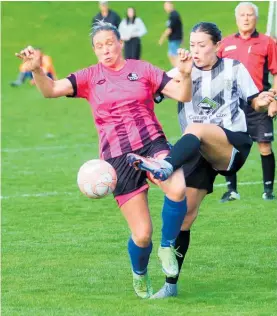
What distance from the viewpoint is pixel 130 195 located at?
27.0 ft

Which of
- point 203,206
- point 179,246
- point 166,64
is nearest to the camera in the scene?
point 179,246

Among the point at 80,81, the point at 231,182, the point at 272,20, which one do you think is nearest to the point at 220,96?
the point at 80,81

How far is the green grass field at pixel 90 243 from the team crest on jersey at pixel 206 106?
1.51 m

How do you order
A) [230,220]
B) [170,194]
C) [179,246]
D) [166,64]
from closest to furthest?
[170,194], [179,246], [230,220], [166,64]

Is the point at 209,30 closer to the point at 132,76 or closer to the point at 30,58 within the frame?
the point at 132,76

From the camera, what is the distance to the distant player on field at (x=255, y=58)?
13.1 metres

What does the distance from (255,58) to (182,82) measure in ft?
16.9

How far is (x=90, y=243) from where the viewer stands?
1091 cm

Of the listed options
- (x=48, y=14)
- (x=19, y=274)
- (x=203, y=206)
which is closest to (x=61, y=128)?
(x=203, y=206)

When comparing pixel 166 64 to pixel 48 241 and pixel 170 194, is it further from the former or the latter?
pixel 170 194

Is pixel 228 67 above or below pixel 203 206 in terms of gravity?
above

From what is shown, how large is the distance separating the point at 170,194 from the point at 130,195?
1.23 ft

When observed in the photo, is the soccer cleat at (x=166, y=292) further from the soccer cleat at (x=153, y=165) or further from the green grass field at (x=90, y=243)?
the soccer cleat at (x=153, y=165)

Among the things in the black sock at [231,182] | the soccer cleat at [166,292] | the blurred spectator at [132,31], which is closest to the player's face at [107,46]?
the soccer cleat at [166,292]
